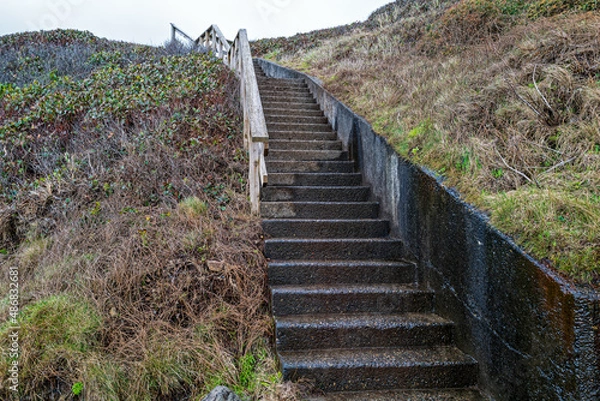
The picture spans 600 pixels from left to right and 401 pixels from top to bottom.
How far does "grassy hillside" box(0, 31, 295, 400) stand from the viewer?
284 cm

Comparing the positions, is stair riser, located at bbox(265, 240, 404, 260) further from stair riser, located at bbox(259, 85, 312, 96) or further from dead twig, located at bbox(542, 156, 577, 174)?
stair riser, located at bbox(259, 85, 312, 96)

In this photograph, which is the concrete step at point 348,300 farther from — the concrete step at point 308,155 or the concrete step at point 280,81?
the concrete step at point 280,81

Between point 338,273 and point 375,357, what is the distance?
2.95 feet

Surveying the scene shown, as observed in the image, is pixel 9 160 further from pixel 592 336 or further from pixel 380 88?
pixel 592 336

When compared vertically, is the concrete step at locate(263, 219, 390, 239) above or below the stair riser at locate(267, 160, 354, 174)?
below

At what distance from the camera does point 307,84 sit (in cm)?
868

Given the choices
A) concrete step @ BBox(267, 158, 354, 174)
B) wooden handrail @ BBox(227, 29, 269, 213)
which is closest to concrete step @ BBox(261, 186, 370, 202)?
wooden handrail @ BBox(227, 29, 269, 213)

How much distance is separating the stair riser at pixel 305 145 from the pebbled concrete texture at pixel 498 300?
6.07ft

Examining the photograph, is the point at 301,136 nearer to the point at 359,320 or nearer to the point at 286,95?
the point at 286,95

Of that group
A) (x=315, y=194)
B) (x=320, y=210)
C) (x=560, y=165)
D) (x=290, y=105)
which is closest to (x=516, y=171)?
(x=560, y=165)

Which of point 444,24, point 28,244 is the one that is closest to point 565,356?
point 28,244

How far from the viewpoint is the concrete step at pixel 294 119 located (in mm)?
6648

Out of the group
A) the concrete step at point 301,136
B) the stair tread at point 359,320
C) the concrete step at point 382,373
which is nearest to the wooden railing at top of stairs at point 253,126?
the concrete step at point 301,136

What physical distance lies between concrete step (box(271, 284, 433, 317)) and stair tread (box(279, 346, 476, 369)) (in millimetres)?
386
